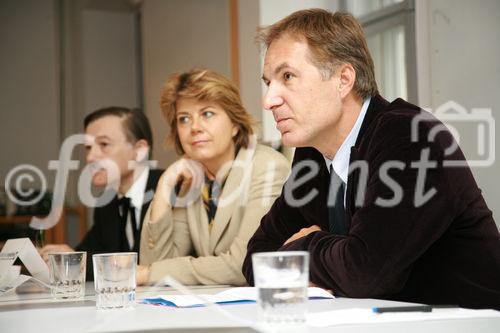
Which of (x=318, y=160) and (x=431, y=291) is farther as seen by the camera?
(x=318, y=160)

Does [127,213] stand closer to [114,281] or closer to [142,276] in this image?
[142,276]

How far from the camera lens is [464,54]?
2982mm

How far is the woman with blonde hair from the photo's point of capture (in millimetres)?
2752

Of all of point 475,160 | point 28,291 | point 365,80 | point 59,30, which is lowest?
point 28,291

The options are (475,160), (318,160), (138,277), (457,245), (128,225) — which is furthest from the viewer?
(128,225)

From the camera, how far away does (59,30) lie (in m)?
6.72

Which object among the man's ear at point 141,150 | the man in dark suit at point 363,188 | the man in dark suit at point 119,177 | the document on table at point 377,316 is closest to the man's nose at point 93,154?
the man in dark suit at point 119,177

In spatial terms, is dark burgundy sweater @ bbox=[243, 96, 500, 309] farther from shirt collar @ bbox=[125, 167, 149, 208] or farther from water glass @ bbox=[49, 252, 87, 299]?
shirt collar @ bbox=[125, 167, 149, 208]

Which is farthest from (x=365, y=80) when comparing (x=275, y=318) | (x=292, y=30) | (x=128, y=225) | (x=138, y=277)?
(x=128, y=225)

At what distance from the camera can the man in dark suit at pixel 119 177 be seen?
11.0ft

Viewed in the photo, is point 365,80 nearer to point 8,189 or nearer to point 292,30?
point 292,30

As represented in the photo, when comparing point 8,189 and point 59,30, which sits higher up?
point 59,30

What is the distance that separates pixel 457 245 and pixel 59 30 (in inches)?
220

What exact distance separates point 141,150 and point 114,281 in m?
2.29
